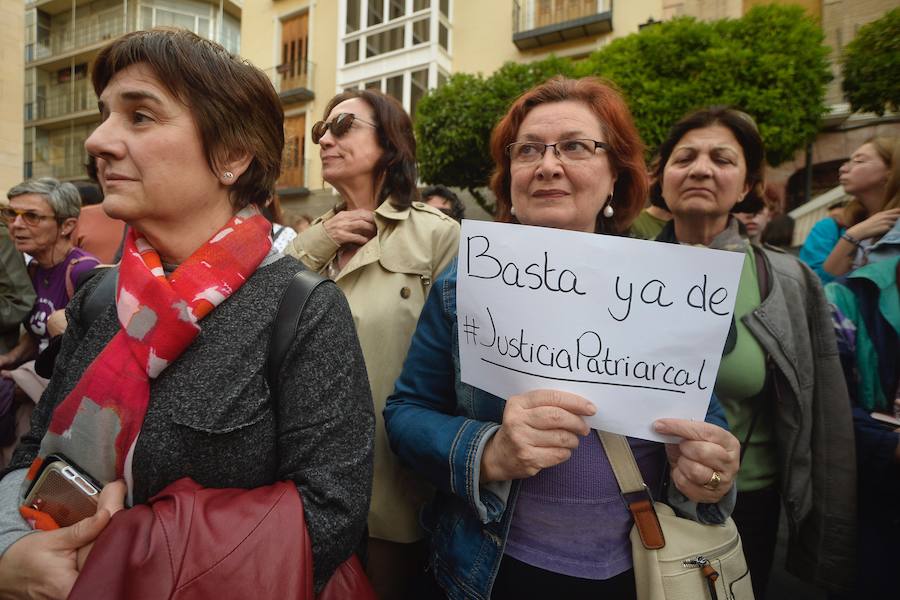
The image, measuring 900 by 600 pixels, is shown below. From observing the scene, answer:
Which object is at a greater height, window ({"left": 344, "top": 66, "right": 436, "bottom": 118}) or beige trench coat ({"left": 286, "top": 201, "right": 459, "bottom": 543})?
window ({"left": 344, "top": 66, "right": 436, "bottom": 118})

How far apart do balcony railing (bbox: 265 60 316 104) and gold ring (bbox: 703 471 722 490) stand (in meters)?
19.1

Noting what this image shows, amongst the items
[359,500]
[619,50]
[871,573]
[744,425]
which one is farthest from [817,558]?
[619,50]

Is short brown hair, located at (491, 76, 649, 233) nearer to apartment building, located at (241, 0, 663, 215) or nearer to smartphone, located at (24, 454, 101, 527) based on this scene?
smartphone, located at (24, 454, 101, 527)

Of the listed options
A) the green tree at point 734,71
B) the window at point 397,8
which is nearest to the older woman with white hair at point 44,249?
the green tree at point 734,71

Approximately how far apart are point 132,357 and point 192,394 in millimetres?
159

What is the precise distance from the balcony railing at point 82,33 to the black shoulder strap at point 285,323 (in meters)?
31.6

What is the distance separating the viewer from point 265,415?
1100 mm

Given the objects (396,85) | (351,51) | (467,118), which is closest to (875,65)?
(467,118)

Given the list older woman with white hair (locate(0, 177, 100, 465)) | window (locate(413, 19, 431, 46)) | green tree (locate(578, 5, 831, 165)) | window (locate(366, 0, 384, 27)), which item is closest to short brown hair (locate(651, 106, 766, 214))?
older woman with white hair (locate(0, 177, 100, 465))

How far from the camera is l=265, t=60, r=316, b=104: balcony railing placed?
58.7 ft

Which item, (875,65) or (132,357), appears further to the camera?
(875,65)

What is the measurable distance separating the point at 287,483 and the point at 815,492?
6.02 ft

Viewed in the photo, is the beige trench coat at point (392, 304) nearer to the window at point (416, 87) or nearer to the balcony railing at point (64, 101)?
the window at point (416, 87)

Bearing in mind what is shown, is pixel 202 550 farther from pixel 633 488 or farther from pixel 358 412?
pixel 633 488
